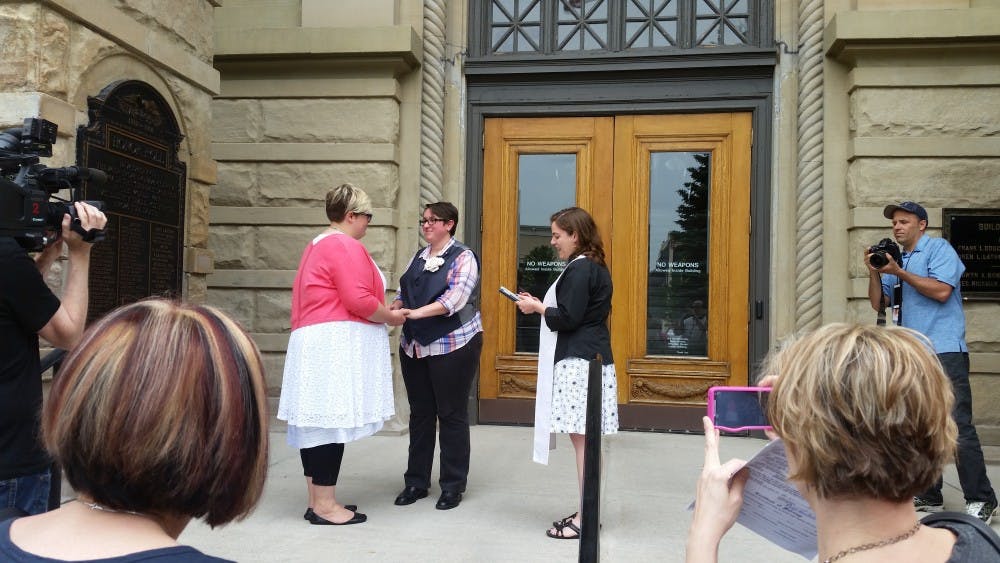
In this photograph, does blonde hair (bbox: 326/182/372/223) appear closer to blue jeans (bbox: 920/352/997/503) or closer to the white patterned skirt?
the white patterned skirt

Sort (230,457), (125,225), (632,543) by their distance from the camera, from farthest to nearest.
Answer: (125,225) < (632,543) < (230,457)

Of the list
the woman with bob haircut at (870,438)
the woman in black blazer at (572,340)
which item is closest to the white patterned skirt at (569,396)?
the woman in black blazer at (572,340)

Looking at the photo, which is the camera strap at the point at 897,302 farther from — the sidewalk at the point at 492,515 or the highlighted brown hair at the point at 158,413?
the highlighted brown hair at the point at 158,413

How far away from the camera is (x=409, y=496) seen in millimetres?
4750

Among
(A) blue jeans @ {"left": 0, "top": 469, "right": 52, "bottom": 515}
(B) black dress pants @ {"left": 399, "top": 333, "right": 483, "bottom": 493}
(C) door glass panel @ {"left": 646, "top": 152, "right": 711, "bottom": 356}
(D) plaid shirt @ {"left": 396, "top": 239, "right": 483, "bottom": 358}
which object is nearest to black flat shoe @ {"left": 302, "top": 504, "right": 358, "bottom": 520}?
(B) black dress pants @ {"left": 399, "top": 333, "right": 483, "bottom": 493}

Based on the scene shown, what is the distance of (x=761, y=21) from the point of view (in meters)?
7.39

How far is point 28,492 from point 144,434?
1.65 metres

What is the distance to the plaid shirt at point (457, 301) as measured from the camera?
4.71 meters

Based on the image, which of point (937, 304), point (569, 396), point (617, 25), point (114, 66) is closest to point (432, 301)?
point (569, 396)

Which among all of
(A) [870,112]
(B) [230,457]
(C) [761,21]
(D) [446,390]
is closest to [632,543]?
(D) [446,390]

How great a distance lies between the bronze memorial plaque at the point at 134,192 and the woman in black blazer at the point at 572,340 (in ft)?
7.62

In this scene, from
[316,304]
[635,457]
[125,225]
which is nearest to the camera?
[316,304]

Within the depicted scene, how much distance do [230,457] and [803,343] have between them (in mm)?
895

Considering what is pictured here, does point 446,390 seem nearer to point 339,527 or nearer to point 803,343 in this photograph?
point 339,527
